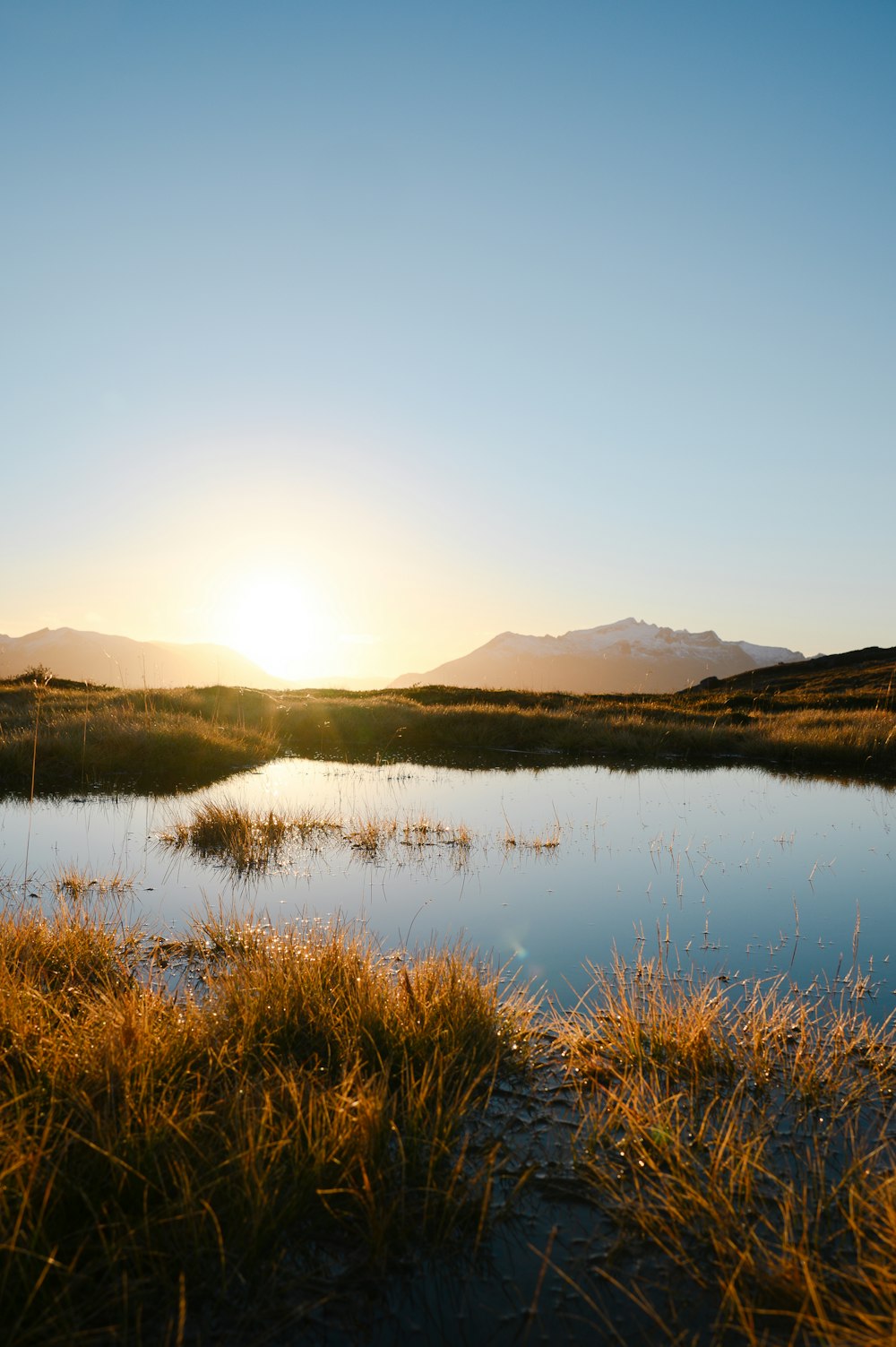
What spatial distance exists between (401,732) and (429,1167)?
22000 millimetres

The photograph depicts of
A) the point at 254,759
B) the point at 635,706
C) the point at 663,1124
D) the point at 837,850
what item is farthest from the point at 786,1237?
the point at 635,706

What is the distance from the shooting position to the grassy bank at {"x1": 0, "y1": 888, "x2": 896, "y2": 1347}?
2.66m

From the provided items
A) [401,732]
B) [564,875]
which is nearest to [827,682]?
[401,732]

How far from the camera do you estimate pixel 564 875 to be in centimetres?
885

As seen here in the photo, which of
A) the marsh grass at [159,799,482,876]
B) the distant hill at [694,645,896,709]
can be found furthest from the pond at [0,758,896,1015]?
the distant hill at [694,645,896,709]

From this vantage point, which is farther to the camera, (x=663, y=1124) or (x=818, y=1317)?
(x=663, y=1124)

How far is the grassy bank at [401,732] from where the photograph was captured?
16.8 meters

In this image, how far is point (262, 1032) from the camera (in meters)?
4.31

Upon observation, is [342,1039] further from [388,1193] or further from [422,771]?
[422,771]

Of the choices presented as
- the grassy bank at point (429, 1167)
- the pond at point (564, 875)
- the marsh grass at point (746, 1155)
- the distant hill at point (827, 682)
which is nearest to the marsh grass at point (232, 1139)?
the grassy bank at point (429, 1167)

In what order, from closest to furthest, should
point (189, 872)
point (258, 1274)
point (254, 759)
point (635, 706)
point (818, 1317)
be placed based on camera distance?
point (818, 1317)
point (258, 1274)
point (189, 872)
point (254, 759)
point (635, 706)

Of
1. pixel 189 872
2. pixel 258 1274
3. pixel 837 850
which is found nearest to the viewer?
pixel 258 1274

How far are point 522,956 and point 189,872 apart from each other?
428cm

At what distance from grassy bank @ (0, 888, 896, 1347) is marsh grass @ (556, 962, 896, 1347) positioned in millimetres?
15
